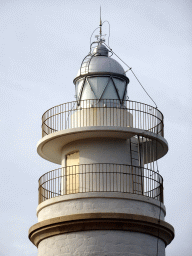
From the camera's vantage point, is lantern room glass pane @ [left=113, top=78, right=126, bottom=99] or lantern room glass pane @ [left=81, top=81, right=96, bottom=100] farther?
lantern room glass pane @ [left=113, top=78, right=126, bottom=99]

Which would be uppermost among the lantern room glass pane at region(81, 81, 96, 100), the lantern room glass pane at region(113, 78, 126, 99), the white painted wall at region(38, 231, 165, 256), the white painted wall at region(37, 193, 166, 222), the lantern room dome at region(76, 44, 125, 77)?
the lantern room dome at region(76, 44, 125, 77)

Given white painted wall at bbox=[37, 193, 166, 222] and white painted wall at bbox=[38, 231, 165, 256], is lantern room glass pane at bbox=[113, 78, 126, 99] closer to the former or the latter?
white painted wall at bbox=[37, 193, 166, 222]

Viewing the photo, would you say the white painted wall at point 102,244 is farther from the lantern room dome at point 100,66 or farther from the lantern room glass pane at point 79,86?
the lantern room dome at point 100,66

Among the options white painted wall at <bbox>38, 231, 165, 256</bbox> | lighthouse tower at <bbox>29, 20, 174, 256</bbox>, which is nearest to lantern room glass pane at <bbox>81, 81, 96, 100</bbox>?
lighthouse tower at <bbox>29, 20, 174, 256</bbox>

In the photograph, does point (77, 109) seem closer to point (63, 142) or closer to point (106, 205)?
point (63, 142)

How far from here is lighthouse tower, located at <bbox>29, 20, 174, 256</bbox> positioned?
30.4m

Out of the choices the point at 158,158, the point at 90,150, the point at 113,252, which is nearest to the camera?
the point at 113,252

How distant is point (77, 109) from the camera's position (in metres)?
32.3

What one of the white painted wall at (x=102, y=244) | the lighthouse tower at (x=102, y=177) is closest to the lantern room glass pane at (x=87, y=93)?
the lighthouse tower at (x=102, y=177)

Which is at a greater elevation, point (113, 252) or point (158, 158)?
point (158, 158)

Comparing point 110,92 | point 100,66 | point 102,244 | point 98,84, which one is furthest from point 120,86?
point 102,244

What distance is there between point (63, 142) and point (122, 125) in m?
2.64

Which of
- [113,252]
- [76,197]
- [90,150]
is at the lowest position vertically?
[113,252]

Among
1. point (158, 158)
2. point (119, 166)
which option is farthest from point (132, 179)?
point (158, 158)
